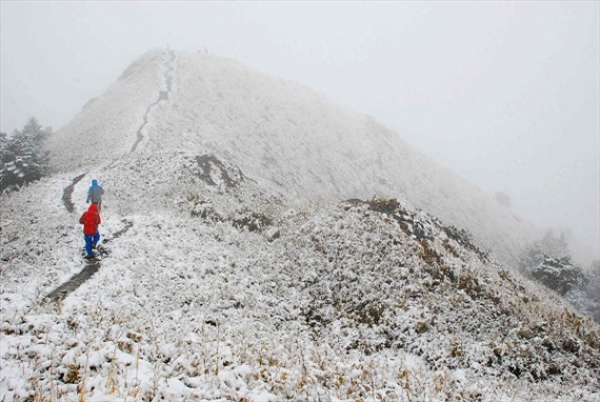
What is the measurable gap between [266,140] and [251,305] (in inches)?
1453

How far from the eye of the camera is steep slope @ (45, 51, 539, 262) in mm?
36312

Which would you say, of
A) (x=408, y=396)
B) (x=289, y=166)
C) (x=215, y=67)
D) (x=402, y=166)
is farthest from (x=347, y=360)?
(x=215, y=67)

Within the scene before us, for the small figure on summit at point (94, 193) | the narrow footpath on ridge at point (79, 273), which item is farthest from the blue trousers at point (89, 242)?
the small figure on summit at point (94, 193)

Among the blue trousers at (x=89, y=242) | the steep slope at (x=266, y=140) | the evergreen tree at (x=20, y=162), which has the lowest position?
the evergreen tree at (x=20, y=162)

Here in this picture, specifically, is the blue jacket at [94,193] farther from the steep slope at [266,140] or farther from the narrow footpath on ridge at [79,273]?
the steep slope at [266,140]

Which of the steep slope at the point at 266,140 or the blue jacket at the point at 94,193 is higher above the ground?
the steep slope at the point at 266,140

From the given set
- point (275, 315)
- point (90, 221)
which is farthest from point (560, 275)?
point (90, 221)

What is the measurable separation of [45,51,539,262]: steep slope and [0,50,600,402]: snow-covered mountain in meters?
9.39

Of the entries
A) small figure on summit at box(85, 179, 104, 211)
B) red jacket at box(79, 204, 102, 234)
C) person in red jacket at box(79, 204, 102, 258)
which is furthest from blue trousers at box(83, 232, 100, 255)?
small figure on summit at box(85, 179, 104, 211)

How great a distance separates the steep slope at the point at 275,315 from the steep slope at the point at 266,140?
41.9 ft

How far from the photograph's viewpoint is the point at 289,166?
44656mm

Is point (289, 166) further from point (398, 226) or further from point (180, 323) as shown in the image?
point (180, 323)

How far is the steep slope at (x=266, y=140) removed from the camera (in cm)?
3631

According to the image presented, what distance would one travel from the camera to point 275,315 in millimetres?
12203
